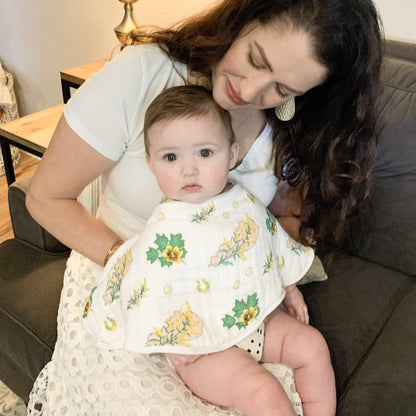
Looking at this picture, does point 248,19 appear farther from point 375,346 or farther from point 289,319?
point 375,346

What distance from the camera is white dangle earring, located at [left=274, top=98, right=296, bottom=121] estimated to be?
112 cm

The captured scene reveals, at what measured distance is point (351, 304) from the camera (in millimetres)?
1338

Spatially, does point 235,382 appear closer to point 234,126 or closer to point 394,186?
point 234,126

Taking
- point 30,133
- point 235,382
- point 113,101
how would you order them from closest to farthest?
point 235,382 < point 113,101 < point 30,133

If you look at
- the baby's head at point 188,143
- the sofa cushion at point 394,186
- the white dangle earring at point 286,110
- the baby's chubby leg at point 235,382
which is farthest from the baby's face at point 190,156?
the sofa cushion at point 394,186

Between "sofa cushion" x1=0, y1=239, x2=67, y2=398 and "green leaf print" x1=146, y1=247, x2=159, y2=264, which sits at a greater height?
"green leaf print" x1=146, y1=247, x2=159, y2=264

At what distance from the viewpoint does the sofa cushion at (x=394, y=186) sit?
1399mm

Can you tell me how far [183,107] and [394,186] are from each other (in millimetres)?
773

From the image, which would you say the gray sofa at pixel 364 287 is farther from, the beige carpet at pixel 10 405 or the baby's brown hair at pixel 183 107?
the baby's brown hair at pixel 183 107

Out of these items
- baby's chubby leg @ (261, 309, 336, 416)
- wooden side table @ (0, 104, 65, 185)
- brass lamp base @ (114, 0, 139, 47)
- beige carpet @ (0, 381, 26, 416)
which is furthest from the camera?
brass lamp base @ (114, 0, 139, 47)

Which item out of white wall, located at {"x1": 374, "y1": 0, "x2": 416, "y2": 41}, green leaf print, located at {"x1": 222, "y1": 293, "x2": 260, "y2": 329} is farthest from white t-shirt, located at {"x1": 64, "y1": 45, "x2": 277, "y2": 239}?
white wall, located at {"x1": 374, "y1": 0, "x2": 416, "y2": 41}

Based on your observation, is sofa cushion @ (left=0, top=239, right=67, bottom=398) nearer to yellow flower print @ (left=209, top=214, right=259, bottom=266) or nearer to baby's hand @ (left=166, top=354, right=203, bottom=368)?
baby's hand @ (left=166, top=354, right=203, bottom=368)

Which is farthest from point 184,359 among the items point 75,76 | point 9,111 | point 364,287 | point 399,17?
point 9,111

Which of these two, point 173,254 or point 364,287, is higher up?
point 173,254
